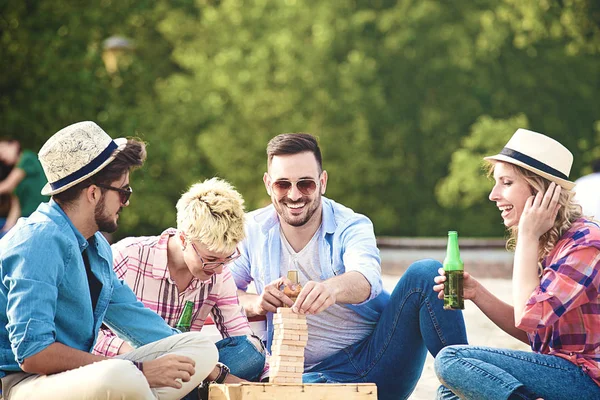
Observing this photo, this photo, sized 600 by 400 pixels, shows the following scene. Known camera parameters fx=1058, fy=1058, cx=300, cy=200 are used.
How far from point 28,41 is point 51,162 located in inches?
488

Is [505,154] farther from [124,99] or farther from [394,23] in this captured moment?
[394,23]

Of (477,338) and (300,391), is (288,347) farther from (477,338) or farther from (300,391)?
(477,338)

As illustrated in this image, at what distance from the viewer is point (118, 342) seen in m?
5.32

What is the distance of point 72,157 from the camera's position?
465cm

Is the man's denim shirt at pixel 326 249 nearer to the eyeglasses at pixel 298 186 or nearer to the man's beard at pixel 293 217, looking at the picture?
the man's beard at pixel 293 217

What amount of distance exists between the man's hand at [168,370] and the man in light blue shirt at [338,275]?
0.80m

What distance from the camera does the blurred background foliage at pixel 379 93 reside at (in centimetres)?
2519

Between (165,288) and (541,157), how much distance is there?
6.72 ft

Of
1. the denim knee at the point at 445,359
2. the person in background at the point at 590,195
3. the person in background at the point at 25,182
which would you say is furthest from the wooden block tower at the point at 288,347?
the person in background at the point at 25,182

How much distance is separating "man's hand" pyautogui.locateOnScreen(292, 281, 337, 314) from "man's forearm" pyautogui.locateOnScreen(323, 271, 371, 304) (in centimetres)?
14

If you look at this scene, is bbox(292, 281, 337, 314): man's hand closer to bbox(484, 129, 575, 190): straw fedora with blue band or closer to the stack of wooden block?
the stack of wooden block

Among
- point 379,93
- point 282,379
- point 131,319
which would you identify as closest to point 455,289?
point 282,379

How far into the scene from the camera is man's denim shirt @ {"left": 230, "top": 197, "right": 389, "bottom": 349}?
5859 millimetres

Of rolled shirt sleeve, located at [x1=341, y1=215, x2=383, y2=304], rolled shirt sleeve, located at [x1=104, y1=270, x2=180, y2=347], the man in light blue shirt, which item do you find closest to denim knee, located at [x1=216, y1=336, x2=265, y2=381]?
the man in light blue shirt
